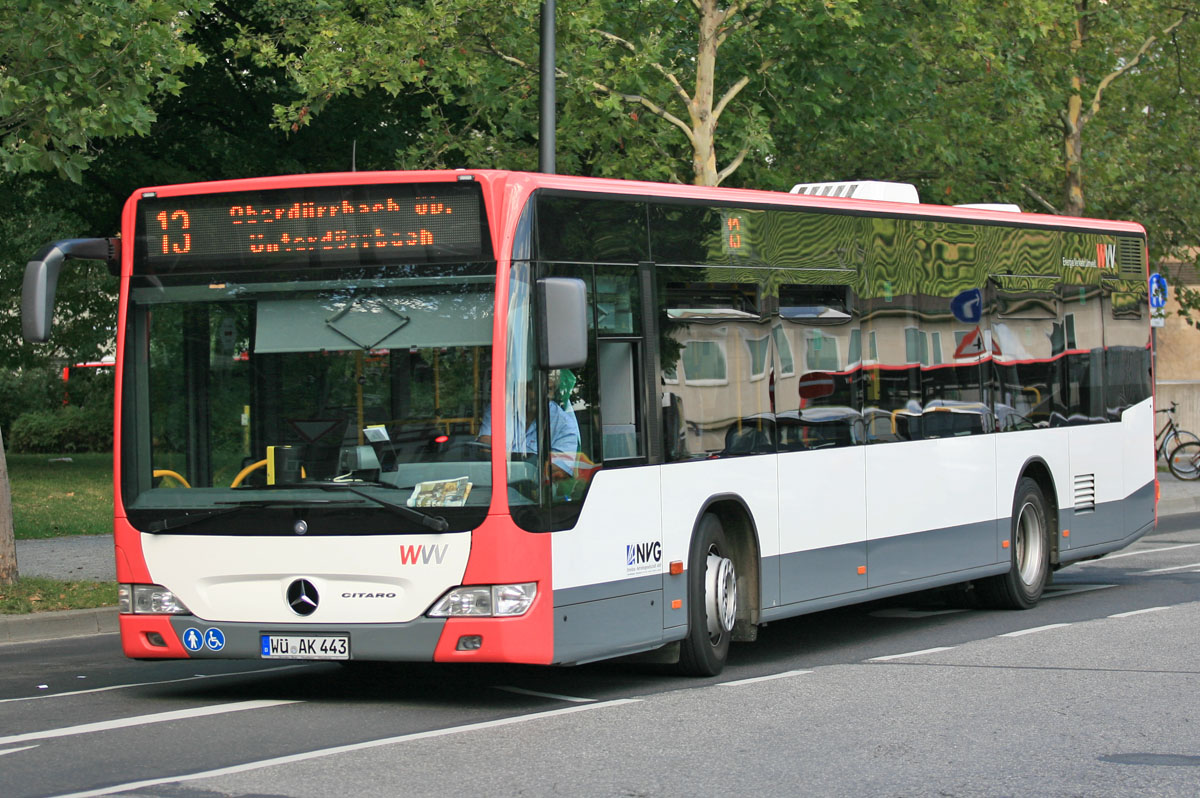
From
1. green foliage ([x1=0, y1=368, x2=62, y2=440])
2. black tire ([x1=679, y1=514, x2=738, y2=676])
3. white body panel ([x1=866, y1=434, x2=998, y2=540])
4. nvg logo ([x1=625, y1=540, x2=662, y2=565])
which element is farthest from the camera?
green foliage ([x1=0, y1=368, x2=62, y2=440])

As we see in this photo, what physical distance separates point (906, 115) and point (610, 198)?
51.6 ft

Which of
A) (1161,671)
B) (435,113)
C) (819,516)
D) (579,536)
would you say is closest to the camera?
(579,536)

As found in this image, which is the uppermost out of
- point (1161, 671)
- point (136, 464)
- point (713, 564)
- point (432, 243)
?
point (432, 243)

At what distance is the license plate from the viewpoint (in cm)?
898

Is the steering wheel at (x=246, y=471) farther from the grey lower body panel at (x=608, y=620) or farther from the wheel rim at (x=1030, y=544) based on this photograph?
the wheel rim at (x=1030, y=544)

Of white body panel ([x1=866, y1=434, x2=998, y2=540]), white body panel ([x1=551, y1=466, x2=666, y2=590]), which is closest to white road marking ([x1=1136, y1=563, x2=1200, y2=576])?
white body panel ([x1=866, y1=434, x2=998, y2=540])

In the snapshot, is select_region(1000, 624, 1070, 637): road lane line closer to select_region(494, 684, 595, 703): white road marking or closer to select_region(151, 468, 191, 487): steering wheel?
select_region(494, 684, 595, 703): white road marking

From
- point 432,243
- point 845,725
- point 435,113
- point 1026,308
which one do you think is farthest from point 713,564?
point 435,113

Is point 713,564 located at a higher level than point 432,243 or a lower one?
lower

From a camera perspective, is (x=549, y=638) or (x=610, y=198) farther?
(x=610, y=198)

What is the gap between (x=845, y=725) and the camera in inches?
337

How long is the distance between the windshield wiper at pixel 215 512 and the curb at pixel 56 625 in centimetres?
427

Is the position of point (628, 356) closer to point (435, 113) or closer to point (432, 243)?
point (432, 243)

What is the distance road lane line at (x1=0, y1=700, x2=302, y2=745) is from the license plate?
1.39ft
